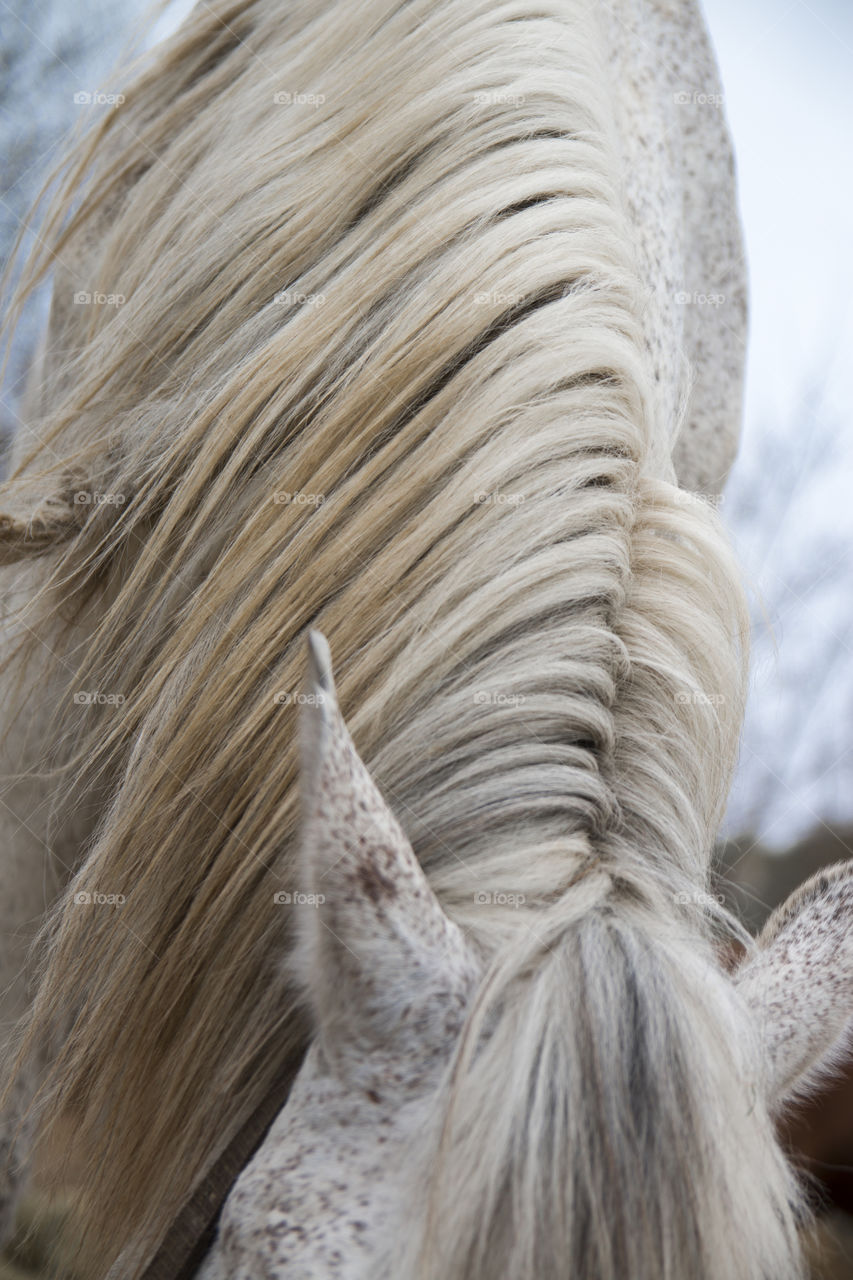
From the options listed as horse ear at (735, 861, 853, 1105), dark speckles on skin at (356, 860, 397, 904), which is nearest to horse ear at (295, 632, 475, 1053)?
dark speckles on skin at (356, 860, 397, 904)

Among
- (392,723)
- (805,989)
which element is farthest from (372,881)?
Result: (805,989)

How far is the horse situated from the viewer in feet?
1.43

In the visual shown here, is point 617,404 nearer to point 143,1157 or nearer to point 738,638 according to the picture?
point 738,638

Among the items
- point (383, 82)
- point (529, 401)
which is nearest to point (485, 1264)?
point (529, 401)

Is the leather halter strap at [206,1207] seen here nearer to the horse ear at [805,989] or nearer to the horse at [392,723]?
the horse at [392,723]

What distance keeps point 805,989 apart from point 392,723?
1.01 ft

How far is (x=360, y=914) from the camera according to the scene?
437 mm

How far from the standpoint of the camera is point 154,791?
0.66m

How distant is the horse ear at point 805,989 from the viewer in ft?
1.87

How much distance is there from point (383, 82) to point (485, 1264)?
91 centimetres

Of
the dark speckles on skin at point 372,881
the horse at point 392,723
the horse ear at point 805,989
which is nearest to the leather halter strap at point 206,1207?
the horse at point 392,723

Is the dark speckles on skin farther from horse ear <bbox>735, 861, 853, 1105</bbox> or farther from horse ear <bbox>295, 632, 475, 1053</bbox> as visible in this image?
horse ear <bbox>735, 861, 853, 1105</bbox>

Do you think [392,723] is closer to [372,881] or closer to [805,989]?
[372,881]

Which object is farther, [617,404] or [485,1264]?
[617,404]
